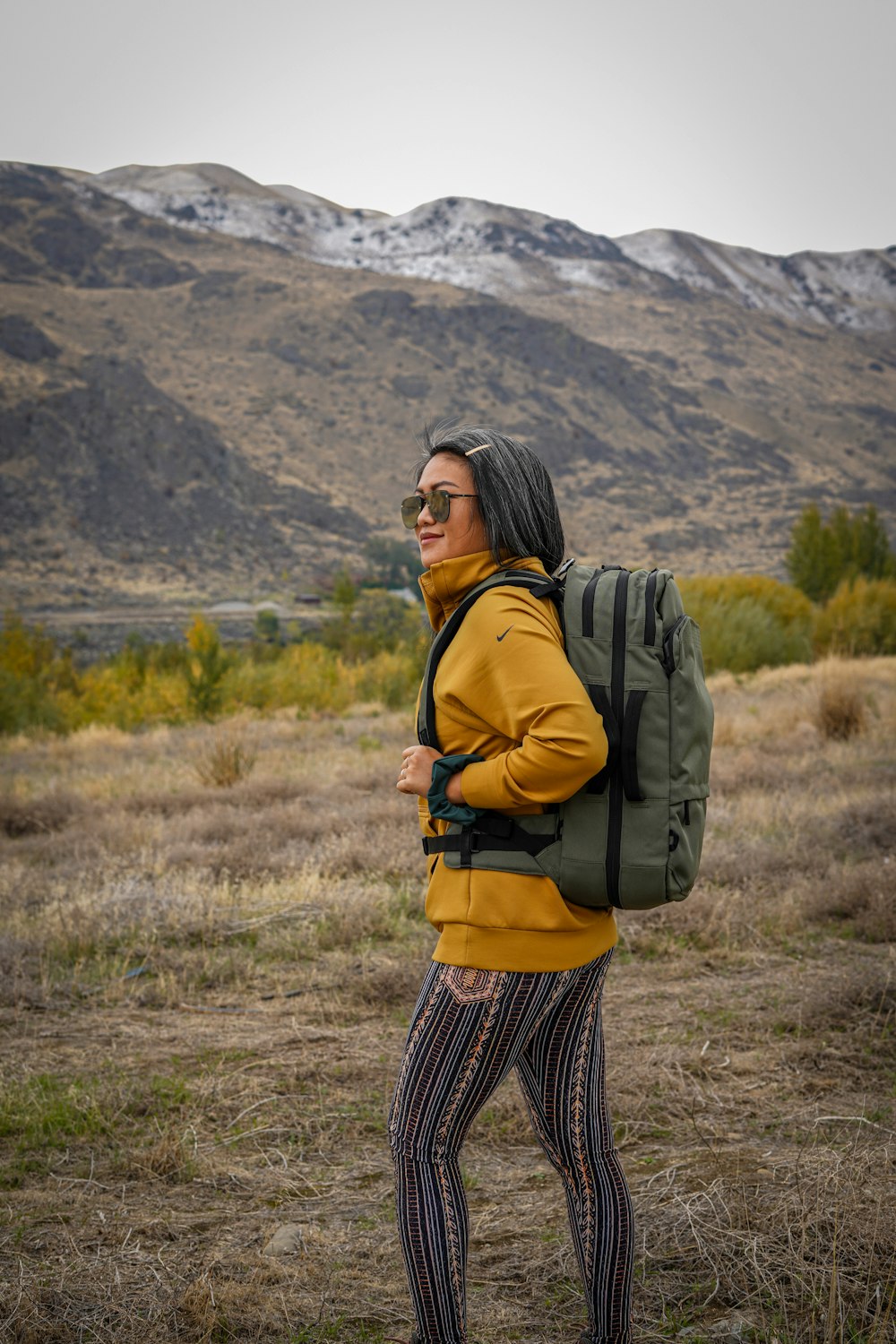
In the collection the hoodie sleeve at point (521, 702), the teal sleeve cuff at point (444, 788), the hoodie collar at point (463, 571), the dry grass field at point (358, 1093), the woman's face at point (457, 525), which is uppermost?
the woman's face at point (457, 525)

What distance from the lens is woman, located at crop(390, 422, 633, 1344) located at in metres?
1.79

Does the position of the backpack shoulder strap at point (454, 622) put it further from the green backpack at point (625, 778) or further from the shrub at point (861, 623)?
the shrub at point (861, 623)

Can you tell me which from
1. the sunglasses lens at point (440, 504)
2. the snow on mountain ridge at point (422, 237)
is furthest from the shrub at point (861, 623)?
the snow on mountain ridge at point (422, 237)

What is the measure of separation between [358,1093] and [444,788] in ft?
7.32

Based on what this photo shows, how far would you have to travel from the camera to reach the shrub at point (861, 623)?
69.8 feet

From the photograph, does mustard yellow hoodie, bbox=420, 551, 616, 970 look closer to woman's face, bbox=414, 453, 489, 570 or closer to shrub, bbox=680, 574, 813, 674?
woman's face, bbox=414, 453, 489, 570

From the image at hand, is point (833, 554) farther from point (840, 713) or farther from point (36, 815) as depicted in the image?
point (36, 815)

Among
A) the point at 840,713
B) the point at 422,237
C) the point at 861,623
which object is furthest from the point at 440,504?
the point at 422,237

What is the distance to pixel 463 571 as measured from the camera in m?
1.99

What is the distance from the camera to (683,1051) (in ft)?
12.6

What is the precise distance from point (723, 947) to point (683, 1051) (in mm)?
1230

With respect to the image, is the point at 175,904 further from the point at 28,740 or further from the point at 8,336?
the point at 8,336

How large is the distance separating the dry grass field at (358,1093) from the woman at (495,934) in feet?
1.86

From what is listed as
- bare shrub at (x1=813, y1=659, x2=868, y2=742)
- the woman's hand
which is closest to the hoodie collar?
the woman's hand
